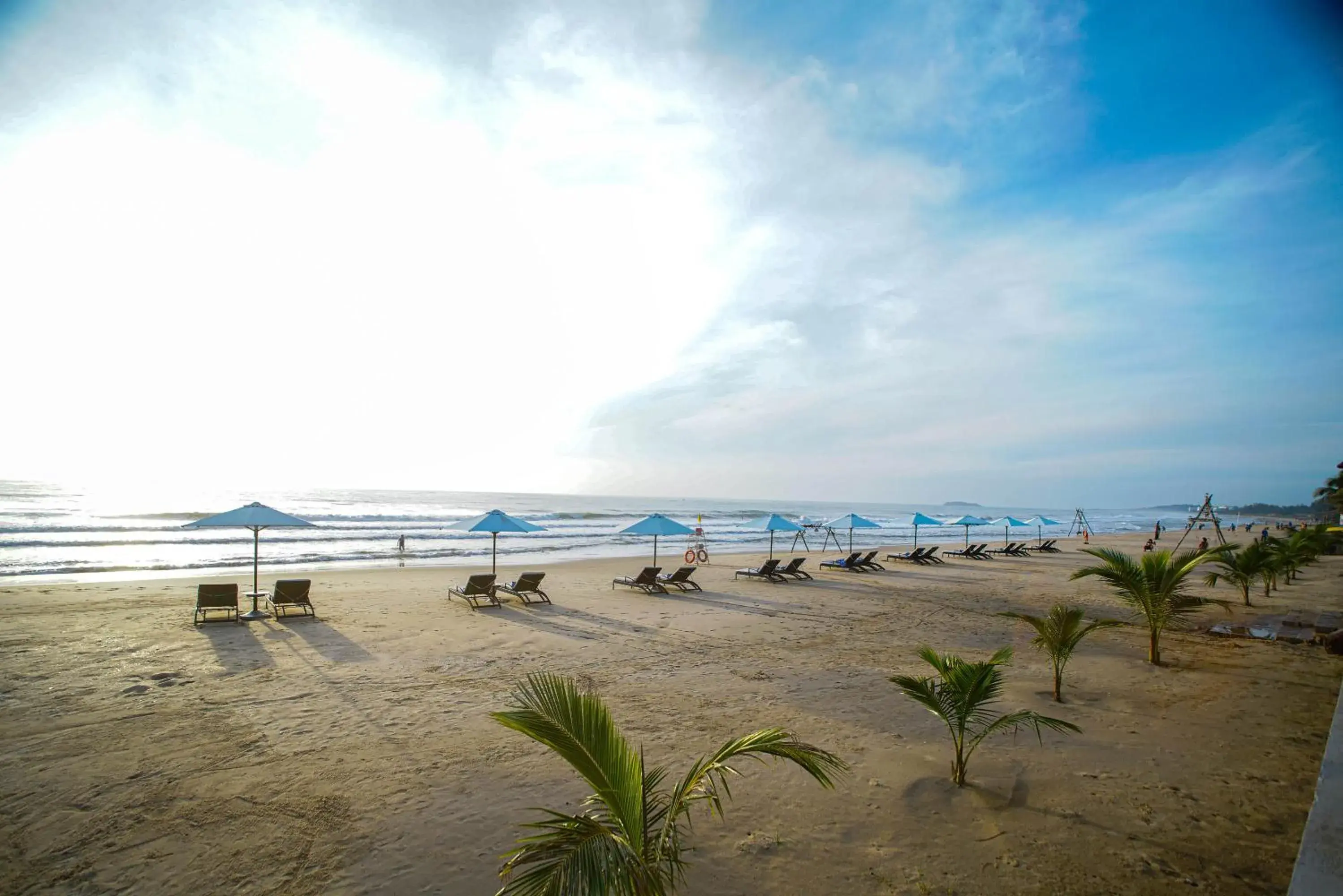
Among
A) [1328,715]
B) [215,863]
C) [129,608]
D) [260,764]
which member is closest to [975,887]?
[215,863]

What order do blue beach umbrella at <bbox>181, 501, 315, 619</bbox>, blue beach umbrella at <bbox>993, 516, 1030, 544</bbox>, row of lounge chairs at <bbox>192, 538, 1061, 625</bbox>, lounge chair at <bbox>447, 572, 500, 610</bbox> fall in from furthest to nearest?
blue beach umbrella at <bbox>993, 516, 1030, 544</bbox>, lounge chair at <bbox>447, 572, 500, 610</bbox>, blue beach umbrella at <bbox>181, 501, 315, 619</bbox>, row of lounge chairs at <bbox>192, 538, 1061, 625</bbox>

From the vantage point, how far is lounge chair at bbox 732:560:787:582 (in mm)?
17812

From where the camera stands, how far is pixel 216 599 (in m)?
10.7

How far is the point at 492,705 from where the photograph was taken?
6656 millimetres

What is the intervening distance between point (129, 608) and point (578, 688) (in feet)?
33.0

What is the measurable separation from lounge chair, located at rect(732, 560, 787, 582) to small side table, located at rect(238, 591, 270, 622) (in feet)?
37.8

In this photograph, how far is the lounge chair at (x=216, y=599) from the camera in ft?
34.7

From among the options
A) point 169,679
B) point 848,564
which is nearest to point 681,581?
point 848,564

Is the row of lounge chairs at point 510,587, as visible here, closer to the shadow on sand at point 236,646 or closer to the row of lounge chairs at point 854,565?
the row of lounge chairs at point 854,565

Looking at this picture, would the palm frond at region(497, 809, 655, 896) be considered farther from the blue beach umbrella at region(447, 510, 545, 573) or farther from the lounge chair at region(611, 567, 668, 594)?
the lounge chair at region(611, 567, 668, 594)

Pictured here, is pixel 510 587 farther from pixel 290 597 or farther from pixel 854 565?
pixel 854 565

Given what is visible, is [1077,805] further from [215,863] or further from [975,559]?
[975,559]

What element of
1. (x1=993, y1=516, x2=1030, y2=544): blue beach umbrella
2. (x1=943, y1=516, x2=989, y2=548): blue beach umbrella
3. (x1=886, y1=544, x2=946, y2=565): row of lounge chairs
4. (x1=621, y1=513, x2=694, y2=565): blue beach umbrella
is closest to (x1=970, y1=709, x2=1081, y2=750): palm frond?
(x1=621, y1=513, x2=694, y2=565): blue beach umbrella

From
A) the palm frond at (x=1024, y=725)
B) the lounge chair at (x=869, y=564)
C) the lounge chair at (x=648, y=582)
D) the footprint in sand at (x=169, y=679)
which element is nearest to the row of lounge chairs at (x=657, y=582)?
the lounge chair at (x=648, y=582)
